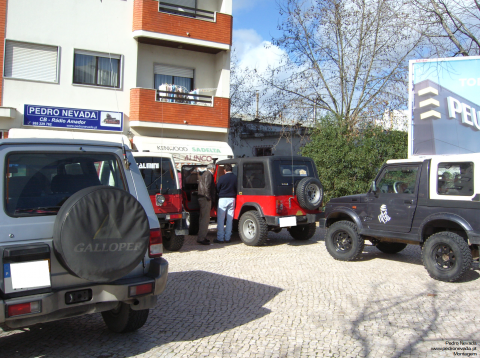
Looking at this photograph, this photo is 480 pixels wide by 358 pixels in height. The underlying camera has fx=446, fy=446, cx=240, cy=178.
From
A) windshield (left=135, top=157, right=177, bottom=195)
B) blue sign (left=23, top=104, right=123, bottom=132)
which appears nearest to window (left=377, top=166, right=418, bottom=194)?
windshield (left=135, top=157, right=177, bottom=195)

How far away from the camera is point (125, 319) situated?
14.2ft

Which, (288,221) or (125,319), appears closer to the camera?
(125,319)

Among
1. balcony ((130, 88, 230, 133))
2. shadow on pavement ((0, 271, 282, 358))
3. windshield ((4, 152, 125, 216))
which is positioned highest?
balcony ((130, 88, 230, 133))

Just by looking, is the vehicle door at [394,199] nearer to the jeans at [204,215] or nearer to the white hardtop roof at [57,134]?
the jeans at [204,215]

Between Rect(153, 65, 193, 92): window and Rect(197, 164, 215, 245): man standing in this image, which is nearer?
Rect(197, 164, 215, 245): man standing

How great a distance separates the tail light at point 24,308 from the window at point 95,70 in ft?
45.4

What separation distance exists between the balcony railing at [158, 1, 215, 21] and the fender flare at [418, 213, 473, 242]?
13.2 metres

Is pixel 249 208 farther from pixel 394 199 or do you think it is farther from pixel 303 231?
pixel 394 199

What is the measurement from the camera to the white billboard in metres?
9.10

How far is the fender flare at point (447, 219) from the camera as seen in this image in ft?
21.7

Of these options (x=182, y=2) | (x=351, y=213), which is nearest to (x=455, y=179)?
(x=351, y=213)

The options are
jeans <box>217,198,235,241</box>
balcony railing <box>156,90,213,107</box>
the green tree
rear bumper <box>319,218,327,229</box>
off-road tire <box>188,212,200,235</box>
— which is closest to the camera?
rear bumper <box>319,218,327,229</box>

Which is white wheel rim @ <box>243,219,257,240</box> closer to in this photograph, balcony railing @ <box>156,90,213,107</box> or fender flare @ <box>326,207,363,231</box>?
fender flare @ <box>326,207,363,231</box>

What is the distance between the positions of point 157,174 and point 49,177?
5.59 meters
